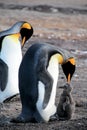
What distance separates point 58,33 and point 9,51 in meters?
11.1

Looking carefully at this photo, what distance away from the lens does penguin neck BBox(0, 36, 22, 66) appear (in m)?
10.6

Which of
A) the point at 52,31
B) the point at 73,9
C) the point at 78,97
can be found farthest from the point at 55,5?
the point at 78,97

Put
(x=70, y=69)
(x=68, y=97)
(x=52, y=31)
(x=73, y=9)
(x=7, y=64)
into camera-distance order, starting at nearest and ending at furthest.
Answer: (x=68, y=97) < (x=70, y=69) < (x=7, y=64) < (x=52, y=31) < (x=73, y=9)

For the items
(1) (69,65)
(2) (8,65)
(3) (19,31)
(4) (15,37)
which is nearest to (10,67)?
(2) (8,65)

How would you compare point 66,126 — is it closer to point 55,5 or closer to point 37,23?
point 37,23

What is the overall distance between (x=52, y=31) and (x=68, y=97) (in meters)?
13.4

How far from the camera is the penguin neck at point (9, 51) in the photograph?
10.6m

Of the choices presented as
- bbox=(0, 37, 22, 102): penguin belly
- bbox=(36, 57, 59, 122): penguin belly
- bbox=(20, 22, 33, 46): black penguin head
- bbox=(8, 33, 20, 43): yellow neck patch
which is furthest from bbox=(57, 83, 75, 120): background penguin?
bbox=(20, 22, 33, 46): black penguin head

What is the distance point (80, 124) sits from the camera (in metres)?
8.00

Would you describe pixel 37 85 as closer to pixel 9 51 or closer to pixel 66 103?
pixel 66 103

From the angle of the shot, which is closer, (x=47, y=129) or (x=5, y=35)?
(x=47, y=129)

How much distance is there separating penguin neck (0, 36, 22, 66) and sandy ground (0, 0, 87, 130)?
67cm

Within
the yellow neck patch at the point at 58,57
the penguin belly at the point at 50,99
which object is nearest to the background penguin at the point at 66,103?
the penguin belly at the point at 50,99

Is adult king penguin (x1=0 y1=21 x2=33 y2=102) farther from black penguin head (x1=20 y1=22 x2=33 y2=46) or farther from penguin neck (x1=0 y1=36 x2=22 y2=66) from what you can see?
black penguin head (x1=20 y1=22 x2=33 y2=46)
